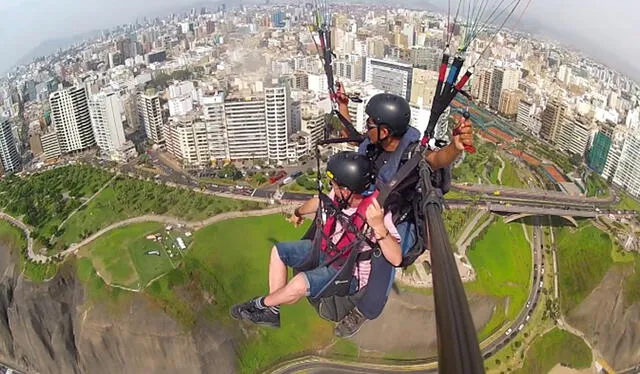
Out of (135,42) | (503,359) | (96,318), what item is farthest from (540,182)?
(135,42)

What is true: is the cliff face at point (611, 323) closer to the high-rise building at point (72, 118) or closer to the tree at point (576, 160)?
the tree at point (576, 160)

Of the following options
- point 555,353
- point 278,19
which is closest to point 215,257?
point 555,353

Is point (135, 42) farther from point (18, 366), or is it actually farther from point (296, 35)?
point (18, 366)

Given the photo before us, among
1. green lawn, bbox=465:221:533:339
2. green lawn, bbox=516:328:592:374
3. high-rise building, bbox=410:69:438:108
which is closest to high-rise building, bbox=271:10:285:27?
high-rise building, bbox=410:69:438:108

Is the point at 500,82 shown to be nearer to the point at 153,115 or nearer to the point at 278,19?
the point at 153,115

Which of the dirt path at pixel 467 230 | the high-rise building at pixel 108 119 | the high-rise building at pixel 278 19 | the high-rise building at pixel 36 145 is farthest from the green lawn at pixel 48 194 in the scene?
the high-rise building at pixel 278 19

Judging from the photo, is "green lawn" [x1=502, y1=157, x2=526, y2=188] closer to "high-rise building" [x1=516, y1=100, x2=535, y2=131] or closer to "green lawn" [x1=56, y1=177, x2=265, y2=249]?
"high-rise building" [x1=516, y1=100, x2=535, y2=131]
